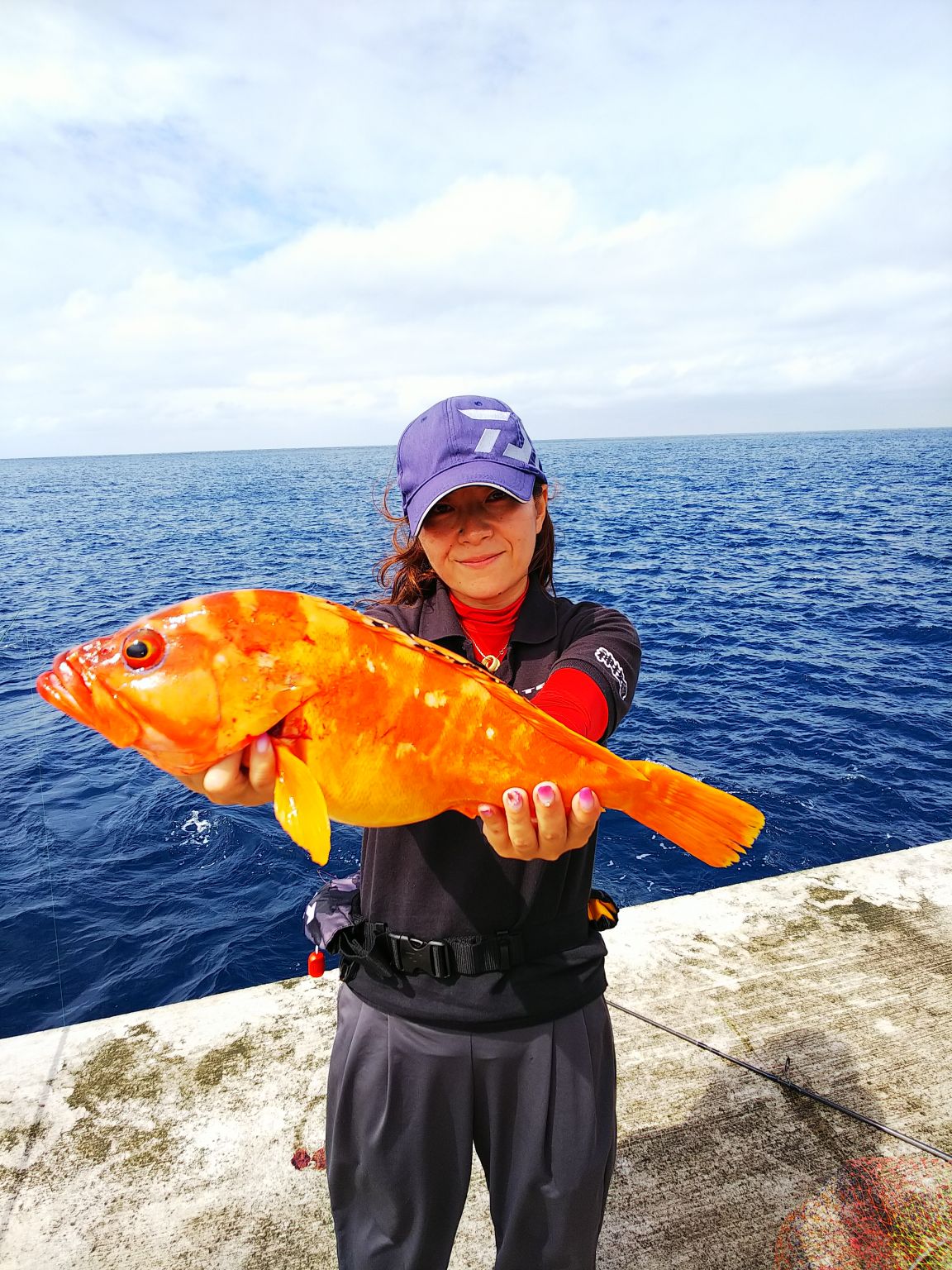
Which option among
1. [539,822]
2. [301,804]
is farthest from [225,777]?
[539,822]

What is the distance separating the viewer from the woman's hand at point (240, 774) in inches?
87.3

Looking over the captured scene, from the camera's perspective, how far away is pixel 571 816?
7.56 feet

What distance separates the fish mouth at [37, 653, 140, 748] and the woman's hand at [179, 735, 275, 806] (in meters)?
0.24

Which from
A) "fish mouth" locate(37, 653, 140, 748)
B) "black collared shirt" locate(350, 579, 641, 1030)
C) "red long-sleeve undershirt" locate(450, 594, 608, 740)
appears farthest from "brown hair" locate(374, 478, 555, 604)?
"fish mouth" locate(37, 653, 140, 748)

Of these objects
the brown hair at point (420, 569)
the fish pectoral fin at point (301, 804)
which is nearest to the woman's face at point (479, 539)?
the brown hair at point (420, 569)

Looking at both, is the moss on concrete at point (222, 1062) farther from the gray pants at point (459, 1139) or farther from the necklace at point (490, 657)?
the necklace at point (490, 657)

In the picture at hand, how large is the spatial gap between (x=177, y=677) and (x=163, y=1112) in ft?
9.22

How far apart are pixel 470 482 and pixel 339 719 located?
37.5 inches

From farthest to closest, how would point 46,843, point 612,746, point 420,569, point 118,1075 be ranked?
point 612,746 < point 46,843 < point 118,1075 < point 420,569

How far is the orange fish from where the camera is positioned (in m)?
2.21

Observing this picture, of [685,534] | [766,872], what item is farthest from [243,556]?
[766,872]

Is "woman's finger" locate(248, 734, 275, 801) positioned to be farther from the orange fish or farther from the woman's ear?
the woman's ear

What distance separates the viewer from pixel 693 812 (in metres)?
2.42

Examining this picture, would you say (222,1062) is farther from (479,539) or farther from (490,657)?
(479,539)
